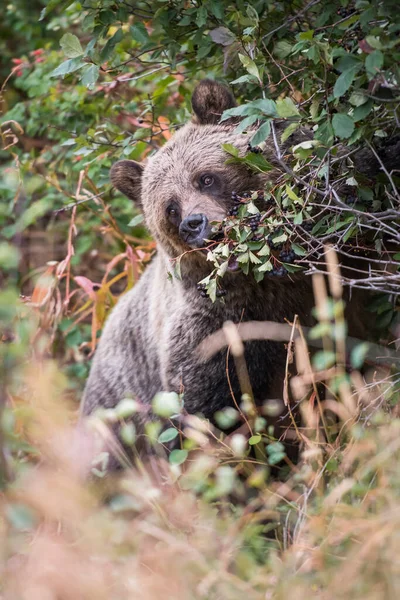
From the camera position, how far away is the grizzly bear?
4.32m

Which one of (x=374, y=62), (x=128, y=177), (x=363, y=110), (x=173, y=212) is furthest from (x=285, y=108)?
(x=128, y=177)

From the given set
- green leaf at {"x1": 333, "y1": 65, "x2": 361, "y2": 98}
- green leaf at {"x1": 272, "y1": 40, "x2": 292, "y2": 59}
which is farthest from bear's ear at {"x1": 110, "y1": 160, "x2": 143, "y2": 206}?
green leaf at {"x1": 333, "y1": 65, "x2": 361, "y2": 98}

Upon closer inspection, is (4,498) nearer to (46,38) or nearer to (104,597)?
(104,597)

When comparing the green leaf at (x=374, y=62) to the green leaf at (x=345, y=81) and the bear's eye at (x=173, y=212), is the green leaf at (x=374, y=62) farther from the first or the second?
the bear's eye at (x=173, y=212)

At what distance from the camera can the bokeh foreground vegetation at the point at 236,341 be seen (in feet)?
7.27

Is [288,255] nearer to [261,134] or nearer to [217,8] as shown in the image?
[261,134]

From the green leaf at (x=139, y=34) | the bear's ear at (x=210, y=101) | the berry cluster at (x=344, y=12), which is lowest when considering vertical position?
the bear's ear at (x=210, y=101)

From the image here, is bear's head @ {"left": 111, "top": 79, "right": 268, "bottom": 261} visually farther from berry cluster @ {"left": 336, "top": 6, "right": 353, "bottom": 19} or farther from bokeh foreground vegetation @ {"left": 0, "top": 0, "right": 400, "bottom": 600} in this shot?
berry cluster @ {"left": 336, "top": 6, "right": 353, "bottom": 19}

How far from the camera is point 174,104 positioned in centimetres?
616

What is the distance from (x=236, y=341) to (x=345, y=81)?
114 cm

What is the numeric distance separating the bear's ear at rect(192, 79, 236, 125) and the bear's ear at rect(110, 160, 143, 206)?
0.53m

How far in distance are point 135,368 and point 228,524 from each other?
2.95m

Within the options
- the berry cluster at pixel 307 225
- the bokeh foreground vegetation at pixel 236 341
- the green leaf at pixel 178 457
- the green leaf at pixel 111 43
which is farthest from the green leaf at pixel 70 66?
the green leaf at pixel 178 457

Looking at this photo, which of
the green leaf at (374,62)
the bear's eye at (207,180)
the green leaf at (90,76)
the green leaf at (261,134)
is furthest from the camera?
the bear's eye at (207,180)
